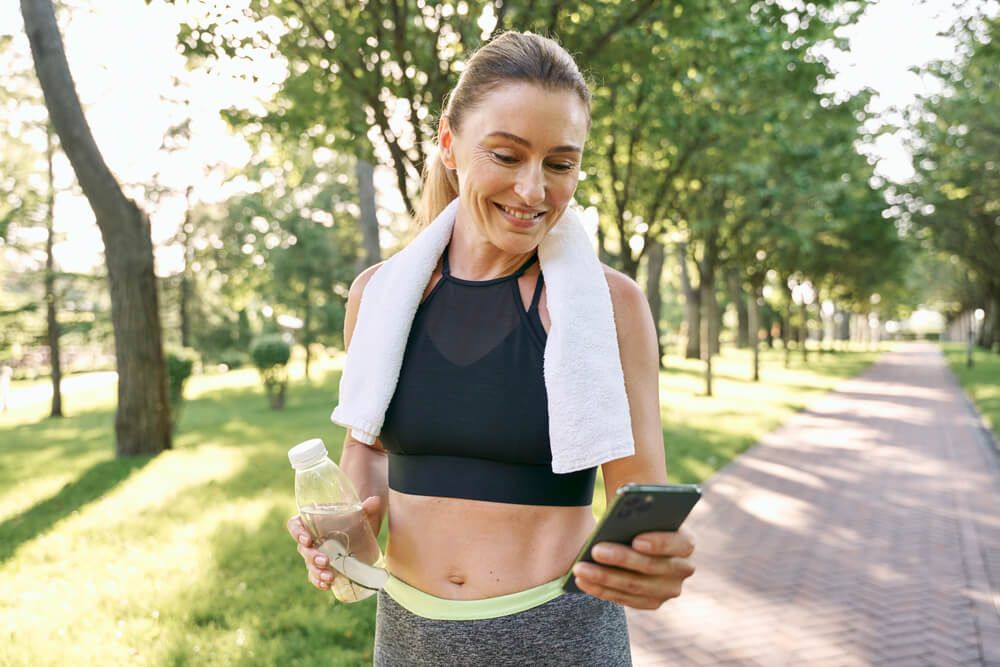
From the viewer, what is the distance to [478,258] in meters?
1.85

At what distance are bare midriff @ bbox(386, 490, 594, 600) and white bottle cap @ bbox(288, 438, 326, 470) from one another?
25 centimetres

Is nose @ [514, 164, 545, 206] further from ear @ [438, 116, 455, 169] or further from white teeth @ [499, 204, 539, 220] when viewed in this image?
ear @ [438, 116, 455, 169]

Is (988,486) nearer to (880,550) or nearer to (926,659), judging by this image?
(880,550)

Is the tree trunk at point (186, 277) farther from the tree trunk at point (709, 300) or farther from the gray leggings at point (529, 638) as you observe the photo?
the gray leggings at point (529, 638)

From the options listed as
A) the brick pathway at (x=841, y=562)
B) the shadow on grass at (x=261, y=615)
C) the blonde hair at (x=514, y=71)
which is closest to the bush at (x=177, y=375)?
the shadow on grass at (x=261, y=615)

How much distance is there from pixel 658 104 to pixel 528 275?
10349 mm

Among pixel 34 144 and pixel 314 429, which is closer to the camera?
pixel 314 429

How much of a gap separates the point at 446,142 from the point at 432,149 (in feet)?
1.02

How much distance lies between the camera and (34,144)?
17688 millimetres

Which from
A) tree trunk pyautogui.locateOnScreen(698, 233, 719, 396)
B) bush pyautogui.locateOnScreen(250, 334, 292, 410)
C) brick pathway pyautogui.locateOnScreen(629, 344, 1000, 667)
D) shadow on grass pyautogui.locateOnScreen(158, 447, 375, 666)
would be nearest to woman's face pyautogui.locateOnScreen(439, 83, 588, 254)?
shadow on grass pyautogui.locateOnScreen(158, 447, 375, 666)

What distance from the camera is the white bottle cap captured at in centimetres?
175

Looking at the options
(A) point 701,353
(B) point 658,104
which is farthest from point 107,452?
(A) point 701,353

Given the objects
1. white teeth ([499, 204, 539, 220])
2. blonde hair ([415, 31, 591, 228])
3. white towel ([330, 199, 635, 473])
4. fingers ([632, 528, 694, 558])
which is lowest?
fingers ([632, 528, 694, 558])

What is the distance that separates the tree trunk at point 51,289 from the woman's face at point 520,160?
17787 mm
